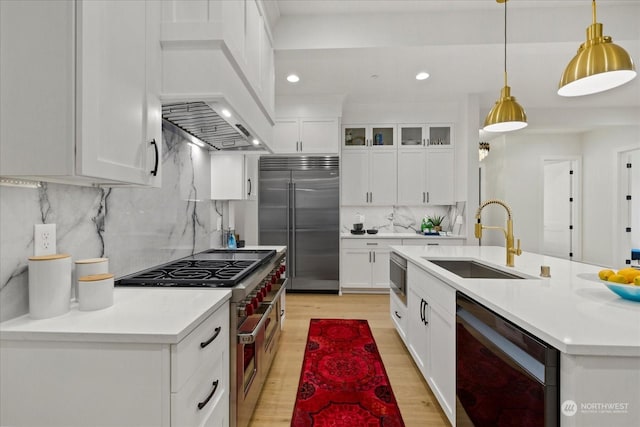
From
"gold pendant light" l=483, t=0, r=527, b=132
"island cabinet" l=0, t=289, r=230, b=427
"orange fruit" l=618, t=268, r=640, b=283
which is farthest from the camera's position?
"gold pendant light" l=483, t=0, r=527, b=132

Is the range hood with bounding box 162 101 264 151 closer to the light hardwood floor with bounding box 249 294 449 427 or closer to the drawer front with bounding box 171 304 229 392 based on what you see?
the drawer front with bounding box 171 304 229 392

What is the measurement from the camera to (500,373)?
1.18m

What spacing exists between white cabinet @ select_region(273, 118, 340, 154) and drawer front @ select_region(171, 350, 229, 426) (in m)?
3.72

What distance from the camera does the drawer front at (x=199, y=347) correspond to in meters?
0.97

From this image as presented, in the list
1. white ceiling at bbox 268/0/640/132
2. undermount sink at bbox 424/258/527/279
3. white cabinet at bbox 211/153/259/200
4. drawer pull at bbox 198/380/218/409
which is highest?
white ceiling at bbox 268/0/640/132

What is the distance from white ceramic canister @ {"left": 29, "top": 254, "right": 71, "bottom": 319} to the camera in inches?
42.4

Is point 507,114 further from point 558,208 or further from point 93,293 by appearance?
point 558,208

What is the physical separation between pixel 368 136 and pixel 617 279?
4.15m

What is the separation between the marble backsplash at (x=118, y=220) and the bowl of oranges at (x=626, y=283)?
2220 mm

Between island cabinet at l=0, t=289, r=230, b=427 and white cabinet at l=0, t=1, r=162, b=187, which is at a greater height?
white cabinet at l=0, t=1, r=162, b=187

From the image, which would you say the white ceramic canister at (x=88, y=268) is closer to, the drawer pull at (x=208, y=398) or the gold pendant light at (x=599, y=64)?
the drawer pull at (x=208, y=398)

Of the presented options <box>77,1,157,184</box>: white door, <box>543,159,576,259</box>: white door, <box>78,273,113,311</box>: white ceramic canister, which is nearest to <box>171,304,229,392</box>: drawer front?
<box>78,273,113,311</box>: white ceramic canister

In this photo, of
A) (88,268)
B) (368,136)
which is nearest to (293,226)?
(368,136)

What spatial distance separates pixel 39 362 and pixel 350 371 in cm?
198
